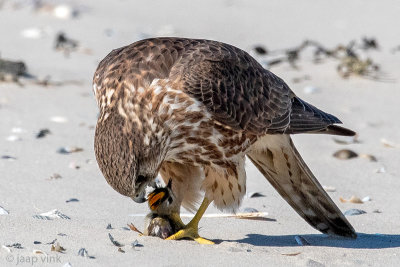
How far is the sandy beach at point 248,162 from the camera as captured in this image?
5.43 metres

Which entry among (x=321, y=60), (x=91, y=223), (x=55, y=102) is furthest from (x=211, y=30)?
Result: (x=91, y=223)

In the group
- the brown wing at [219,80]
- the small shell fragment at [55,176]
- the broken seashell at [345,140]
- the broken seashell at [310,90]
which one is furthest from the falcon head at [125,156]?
the broken seashell at [310,90]

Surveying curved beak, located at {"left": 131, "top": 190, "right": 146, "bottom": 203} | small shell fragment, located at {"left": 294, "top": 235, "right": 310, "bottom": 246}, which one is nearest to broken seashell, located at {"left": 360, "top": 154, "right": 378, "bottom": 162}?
small shell fragment, located at {"left": 294, "top": 235, "right": 310, "bottom": 246}

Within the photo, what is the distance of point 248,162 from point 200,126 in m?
2.16

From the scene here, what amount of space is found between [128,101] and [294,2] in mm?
8048

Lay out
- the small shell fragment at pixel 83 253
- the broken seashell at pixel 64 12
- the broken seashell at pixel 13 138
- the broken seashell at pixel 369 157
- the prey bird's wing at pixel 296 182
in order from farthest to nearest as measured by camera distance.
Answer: the broken seashell at pixel 64 12, the broken seashell at pixel 369 157, the broken seashell at pixel 13 138, the prey bird's wing at pixel 296 182, the small shell fragment at pixel 83 253

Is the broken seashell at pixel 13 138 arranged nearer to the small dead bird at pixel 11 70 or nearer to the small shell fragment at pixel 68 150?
the small shell fragment at pixel 68 150

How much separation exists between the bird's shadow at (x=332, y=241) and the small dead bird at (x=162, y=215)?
42cm

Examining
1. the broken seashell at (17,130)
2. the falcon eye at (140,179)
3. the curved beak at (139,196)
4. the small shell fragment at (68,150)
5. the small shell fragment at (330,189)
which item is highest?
the falcon eye at (140,179)

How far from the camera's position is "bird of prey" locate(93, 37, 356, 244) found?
17.6 ft

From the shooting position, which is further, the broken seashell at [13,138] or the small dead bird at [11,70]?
the small dead bird at [11,70]

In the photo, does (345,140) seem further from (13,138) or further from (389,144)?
(13,138)

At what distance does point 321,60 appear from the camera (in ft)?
34.6

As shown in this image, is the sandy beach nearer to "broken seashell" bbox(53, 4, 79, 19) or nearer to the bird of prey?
"broken seashell" bbox(53, 4, 79, 19)
